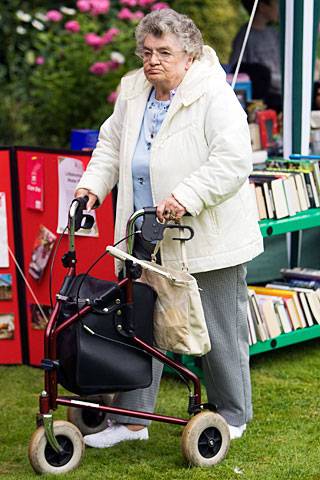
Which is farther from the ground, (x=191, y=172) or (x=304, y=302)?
(x=191, y=172)

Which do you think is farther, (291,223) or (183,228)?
(291,223)

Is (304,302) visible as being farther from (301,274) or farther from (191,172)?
(191,172)

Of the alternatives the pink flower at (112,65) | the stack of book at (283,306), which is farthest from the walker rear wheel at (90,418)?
the pink flower at (112,65)

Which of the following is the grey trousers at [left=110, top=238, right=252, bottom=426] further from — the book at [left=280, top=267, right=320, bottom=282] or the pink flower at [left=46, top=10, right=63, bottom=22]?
the pink flower at [left=46, top=10, right=63, bottom=22]

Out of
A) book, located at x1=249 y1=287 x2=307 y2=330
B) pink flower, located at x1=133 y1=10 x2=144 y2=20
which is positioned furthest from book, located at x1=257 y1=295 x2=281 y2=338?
pink flower, located at x1=133 y1=10 x2=144 y2=20

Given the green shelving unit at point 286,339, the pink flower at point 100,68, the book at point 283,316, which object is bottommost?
the green shelving unit at point 286,339

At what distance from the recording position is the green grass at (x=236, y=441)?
183 inches

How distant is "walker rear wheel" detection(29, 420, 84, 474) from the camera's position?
4492mm

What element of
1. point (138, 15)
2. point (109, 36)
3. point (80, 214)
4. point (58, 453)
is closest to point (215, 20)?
point (138, 15)

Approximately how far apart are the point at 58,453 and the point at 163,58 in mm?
1554

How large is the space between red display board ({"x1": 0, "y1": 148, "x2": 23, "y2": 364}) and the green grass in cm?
9

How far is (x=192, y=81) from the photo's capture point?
182 inches

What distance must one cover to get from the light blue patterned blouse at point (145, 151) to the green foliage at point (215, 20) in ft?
22.1

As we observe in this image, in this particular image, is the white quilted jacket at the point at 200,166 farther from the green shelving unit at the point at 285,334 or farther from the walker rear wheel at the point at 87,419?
the green shelving unit at the point at 285,334
